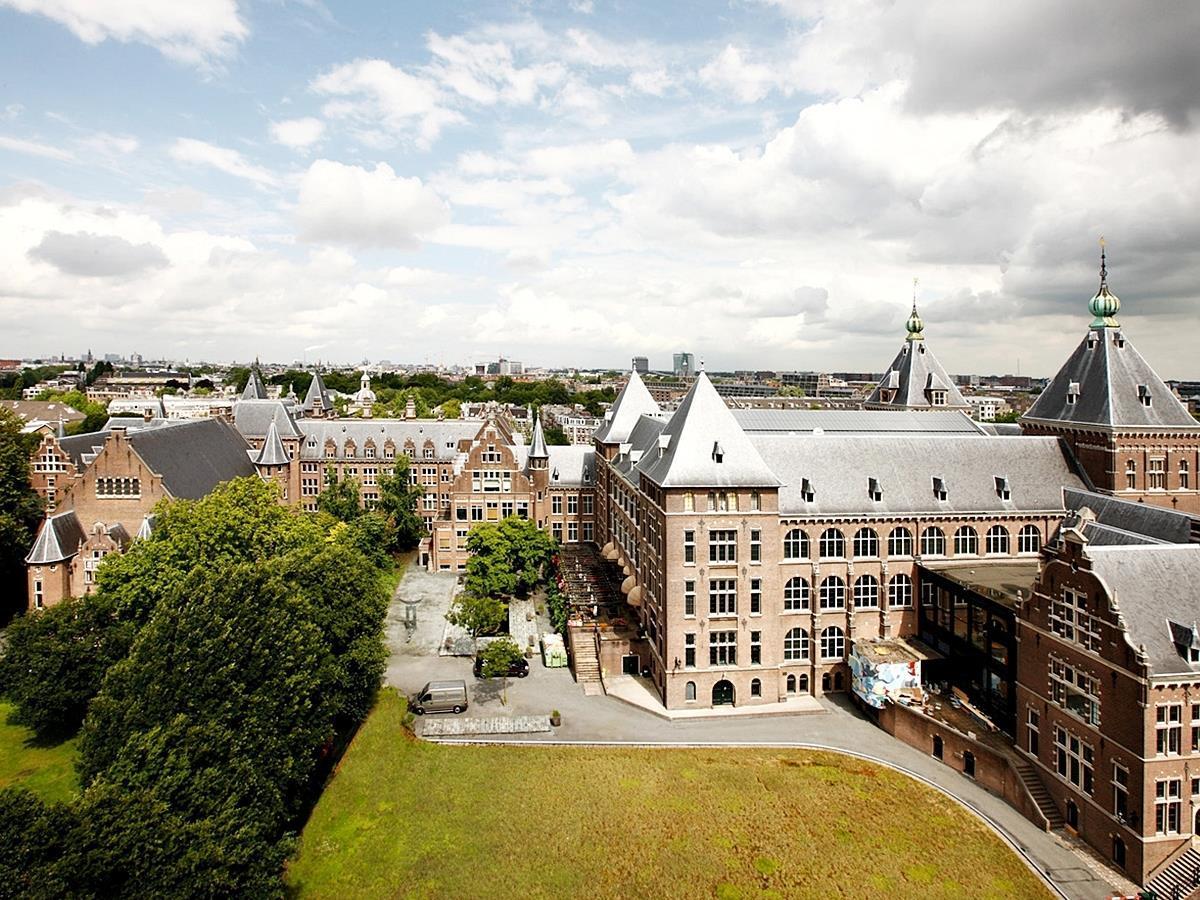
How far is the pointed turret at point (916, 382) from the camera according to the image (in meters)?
100

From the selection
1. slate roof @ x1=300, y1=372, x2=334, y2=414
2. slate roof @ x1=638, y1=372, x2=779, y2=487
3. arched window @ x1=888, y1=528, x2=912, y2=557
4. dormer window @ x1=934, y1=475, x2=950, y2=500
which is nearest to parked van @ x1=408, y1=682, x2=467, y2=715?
slate roof @ x1=638, y1=372, x2=779, y2=487

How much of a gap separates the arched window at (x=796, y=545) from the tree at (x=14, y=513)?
70.8 meters

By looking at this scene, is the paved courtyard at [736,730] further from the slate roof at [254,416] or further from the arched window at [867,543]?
the slate roof at [254,416]

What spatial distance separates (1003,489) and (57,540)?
264ft

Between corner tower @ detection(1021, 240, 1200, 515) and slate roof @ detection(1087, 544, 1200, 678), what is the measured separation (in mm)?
20223

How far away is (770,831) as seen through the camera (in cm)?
4116

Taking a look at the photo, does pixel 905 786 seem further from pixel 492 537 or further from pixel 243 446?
pixel 243 446

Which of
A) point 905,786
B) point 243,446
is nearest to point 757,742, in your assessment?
point 905,786

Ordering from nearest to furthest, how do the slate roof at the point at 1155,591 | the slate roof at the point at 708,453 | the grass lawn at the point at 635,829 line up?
the grass lawn at the point at 635,829, the slate roof at the point at 1155,591, the slate roof at the point at 708,453

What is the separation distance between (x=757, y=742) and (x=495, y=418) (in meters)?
53.0

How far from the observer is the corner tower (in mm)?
60906

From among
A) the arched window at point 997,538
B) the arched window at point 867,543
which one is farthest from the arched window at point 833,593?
the arched window at point 997,538

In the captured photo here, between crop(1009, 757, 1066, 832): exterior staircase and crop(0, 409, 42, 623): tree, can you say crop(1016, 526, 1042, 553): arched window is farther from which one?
crop(0, 409, 42, 623): tree

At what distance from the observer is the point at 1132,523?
53.6m
